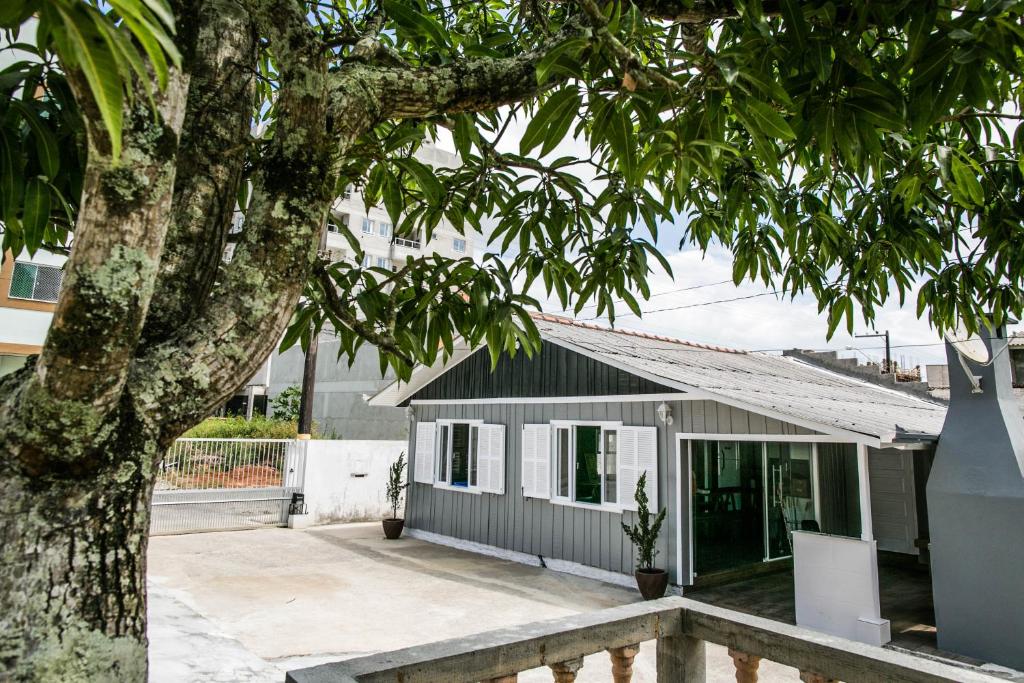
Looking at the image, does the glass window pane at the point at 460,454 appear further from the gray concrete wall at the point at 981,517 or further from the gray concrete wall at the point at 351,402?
the gray concrete wall at the point at 981,517

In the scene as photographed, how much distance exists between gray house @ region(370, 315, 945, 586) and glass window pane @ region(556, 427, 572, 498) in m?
0.02

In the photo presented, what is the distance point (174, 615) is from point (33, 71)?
6289mm

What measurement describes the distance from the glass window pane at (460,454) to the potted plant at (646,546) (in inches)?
147

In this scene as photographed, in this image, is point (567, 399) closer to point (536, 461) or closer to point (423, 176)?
point (536, 461)

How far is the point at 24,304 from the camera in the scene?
1023 centimetres

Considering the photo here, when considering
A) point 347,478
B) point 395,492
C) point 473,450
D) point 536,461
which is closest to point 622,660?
point 536,461

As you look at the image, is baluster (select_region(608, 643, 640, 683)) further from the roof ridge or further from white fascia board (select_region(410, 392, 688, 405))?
the roof ridge

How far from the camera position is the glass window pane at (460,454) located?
11.1 meters

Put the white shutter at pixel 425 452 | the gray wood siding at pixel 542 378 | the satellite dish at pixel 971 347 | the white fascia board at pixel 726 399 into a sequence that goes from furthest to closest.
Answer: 1. the white shutter at pixel 425 452
2. the gray wood siding at pixel 542 378
3. the white fascia board at pixel 726 399
4. the satellite dish at pixel 971 347

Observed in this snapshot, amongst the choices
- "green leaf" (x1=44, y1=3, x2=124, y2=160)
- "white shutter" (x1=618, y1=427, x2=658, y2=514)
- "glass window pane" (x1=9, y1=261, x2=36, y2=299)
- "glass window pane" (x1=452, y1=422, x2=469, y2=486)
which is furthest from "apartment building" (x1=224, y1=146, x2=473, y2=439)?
"green leaf" (x1=44, y1=3, x2=124, y2=160)

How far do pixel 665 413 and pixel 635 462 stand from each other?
80 cm

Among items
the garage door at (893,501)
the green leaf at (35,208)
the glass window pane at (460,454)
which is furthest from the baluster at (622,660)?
the garage door at (893,501)

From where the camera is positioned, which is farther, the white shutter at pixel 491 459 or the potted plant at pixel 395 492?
the potted plant at pixel 395 492

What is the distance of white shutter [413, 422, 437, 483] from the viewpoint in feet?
38.1
